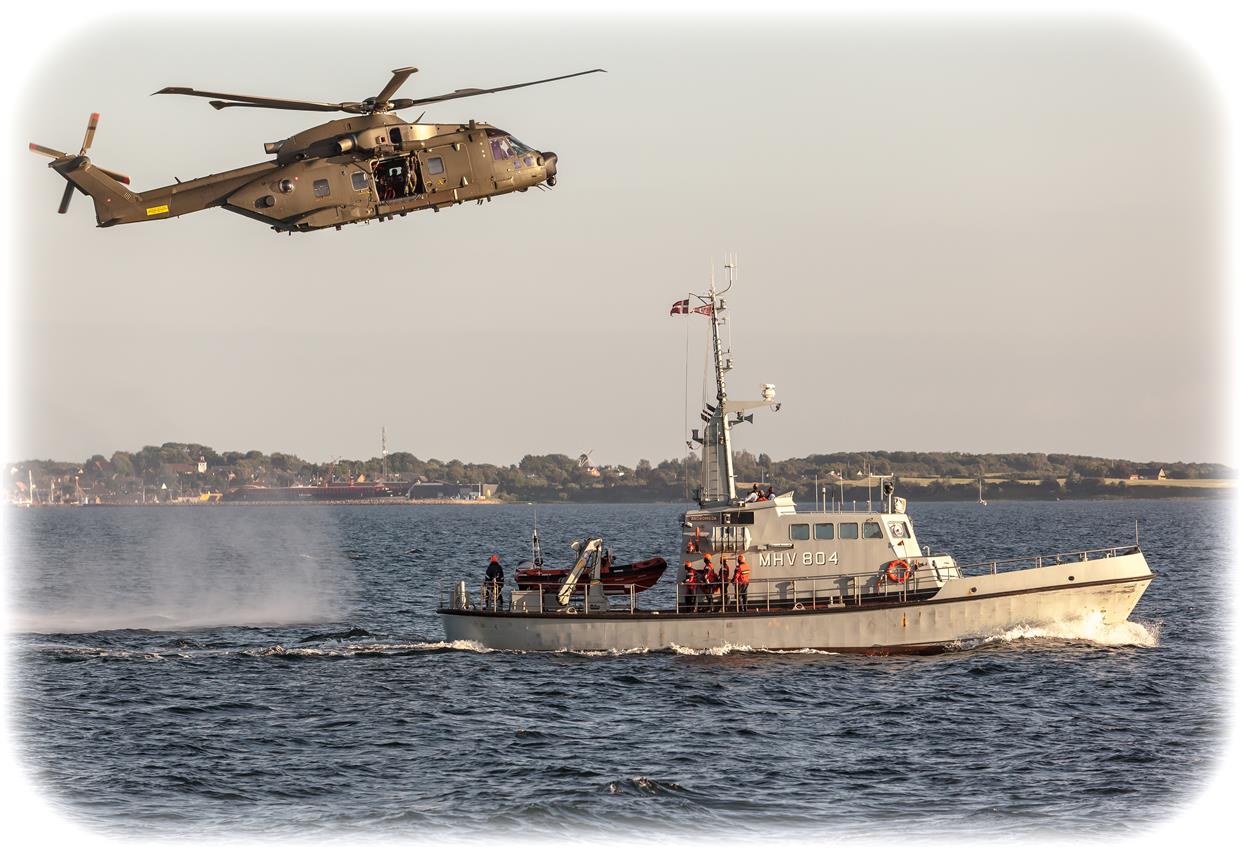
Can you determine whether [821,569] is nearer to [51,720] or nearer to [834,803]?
[834,803]

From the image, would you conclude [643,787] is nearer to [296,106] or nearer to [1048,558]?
[296,106]

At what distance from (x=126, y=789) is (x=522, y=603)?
1401cm

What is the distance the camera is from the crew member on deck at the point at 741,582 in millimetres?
35438

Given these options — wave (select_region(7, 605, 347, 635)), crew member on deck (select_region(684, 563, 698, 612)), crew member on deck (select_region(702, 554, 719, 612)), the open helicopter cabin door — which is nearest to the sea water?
wave (select_region(7, 605, 347, 635))

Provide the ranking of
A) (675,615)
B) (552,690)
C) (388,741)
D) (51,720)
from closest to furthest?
1. (388,741)
2. (51,720)
3. (552,690)
4. (675,615)

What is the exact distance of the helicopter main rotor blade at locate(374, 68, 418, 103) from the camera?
28.9 meters

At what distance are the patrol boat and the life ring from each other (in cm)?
2

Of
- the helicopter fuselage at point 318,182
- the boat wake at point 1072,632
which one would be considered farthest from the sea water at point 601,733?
the helicopter fuselage at point 318,182

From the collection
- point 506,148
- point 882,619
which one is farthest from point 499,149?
point 882,619

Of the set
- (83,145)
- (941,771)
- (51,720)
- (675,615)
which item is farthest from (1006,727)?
(83,145)

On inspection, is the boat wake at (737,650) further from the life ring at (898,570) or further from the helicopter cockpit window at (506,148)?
the helicopter cockpit window at (506,148)

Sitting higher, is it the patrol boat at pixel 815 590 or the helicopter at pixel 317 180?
the helicopter at pixel 317 180

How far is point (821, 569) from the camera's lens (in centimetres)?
3594

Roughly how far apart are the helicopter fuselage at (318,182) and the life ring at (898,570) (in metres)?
14.2
